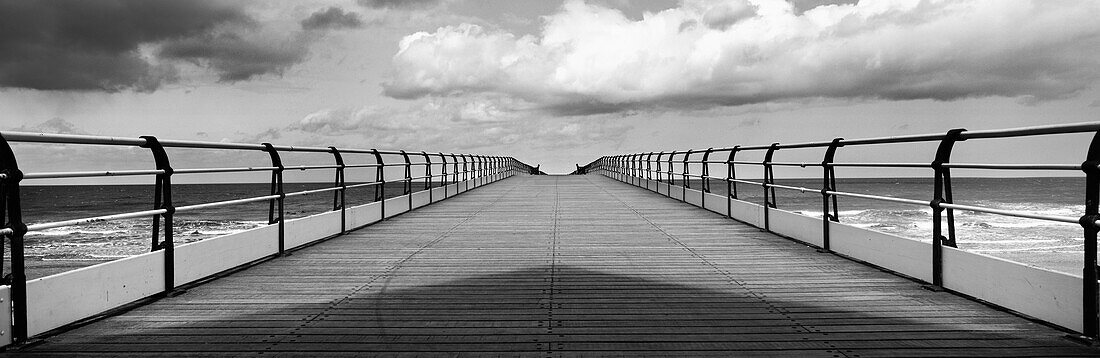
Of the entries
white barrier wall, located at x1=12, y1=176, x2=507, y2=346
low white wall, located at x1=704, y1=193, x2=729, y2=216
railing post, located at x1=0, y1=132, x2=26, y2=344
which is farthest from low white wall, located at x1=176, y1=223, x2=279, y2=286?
low white wall, located at x1=704, y1=193, x2=729, y2=216

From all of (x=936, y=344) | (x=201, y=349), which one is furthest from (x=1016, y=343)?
(x=201, y=349)

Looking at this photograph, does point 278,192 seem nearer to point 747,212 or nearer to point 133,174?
point 133,174

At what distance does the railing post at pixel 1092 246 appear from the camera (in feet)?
11.5

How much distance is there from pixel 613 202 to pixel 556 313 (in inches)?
424

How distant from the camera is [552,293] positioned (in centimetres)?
477

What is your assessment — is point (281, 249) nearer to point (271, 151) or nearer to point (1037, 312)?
point (271, 151)

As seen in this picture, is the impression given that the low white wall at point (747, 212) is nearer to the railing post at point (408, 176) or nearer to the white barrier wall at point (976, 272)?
the white barrier wall at point (976, 272)

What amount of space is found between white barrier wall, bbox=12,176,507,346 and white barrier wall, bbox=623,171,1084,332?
543 cm

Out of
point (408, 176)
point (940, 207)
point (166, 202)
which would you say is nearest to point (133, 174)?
point (166, 202)

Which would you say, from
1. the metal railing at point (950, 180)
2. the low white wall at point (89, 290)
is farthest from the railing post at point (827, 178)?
the low white wall at point (89, 290)

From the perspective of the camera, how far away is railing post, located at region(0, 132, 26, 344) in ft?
11.6

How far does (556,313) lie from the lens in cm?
412

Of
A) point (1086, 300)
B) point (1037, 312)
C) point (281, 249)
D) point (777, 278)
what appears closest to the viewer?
point (1086, 300)

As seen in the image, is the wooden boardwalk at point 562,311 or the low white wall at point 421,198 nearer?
the wooden boardwalk at point 562,311
